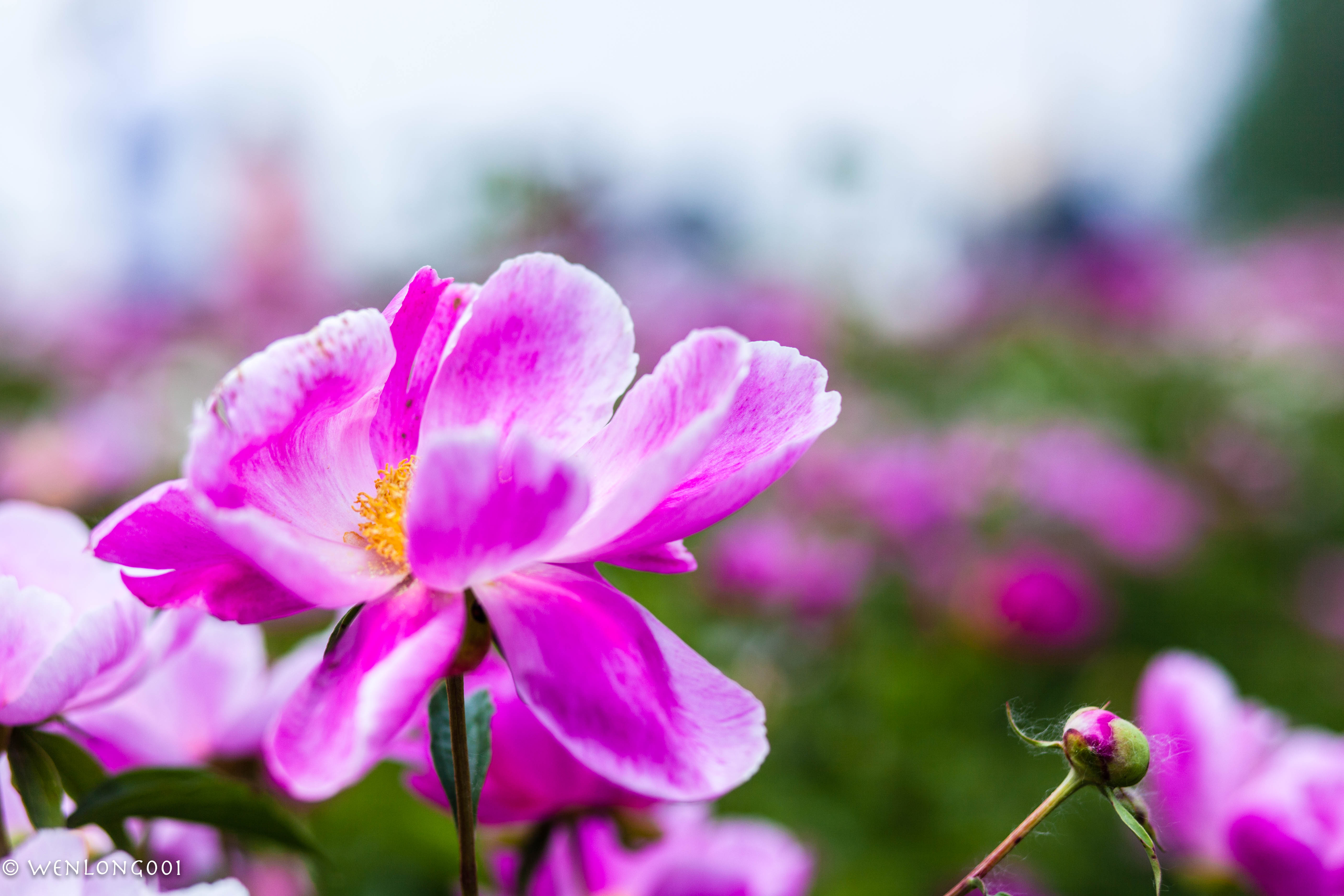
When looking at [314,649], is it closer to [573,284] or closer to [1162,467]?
[573,284]

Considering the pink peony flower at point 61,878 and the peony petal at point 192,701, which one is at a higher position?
the pink peony flower at point 61,878

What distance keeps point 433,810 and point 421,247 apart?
13.0ft

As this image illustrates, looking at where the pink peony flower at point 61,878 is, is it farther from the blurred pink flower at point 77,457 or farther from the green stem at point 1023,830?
the blurred pink flower at point 77,457

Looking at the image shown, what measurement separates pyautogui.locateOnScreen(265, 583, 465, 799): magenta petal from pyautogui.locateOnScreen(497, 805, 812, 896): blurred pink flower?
0.76 feet

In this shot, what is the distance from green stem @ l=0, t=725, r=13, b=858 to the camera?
40 cm

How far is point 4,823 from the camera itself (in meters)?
0.44

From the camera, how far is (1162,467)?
3523 mm

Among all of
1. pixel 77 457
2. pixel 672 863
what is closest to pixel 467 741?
pixel 672 863

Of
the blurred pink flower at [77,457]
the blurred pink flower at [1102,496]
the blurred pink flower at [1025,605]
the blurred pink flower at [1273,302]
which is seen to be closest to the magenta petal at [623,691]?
the blurred pink flower at [77,457]

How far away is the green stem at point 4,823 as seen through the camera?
402 mm

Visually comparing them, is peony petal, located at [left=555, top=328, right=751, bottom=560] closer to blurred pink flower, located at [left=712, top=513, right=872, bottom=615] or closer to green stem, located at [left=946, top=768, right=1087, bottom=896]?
green stem, located at [left=946, top=768, right=1087, bottom=896]

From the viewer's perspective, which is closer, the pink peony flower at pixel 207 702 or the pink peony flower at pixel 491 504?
the pink peony flower at pixel 491 504

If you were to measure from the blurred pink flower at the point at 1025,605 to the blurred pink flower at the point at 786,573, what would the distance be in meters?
0.29

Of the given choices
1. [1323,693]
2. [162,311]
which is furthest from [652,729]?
[162,311]
